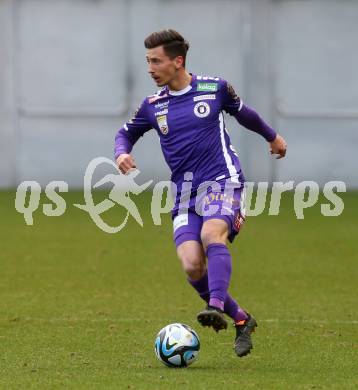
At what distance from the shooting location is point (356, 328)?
1069 centimetres

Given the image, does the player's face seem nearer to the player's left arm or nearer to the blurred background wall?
the player's left arm

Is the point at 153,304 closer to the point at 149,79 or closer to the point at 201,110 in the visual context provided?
the point at 201,110

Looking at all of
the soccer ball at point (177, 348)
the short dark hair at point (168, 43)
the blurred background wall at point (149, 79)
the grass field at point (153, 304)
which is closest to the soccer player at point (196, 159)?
the short dark hair at point (168, 43)

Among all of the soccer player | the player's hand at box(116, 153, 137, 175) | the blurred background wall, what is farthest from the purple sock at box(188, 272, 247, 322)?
the blurred background wall

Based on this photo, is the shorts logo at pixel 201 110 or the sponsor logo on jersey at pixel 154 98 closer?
the shorts logo at pixel 201 110

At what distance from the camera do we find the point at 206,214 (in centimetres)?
901

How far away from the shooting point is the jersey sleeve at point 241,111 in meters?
9.34

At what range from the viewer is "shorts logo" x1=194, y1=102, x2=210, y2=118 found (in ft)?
30.1

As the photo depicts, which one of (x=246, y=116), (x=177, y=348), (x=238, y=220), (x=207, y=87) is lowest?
(x=177, y=348)

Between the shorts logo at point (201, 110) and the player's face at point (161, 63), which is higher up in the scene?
the player's face at point (161, 63)

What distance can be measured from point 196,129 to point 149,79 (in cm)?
1513

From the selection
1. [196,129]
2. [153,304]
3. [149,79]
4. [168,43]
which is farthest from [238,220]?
[149,79]

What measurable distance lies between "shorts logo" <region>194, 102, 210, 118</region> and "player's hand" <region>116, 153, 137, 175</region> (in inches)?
21.8

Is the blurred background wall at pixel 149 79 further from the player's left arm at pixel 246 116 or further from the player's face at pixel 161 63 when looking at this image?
the player's face at pixel 161 63
